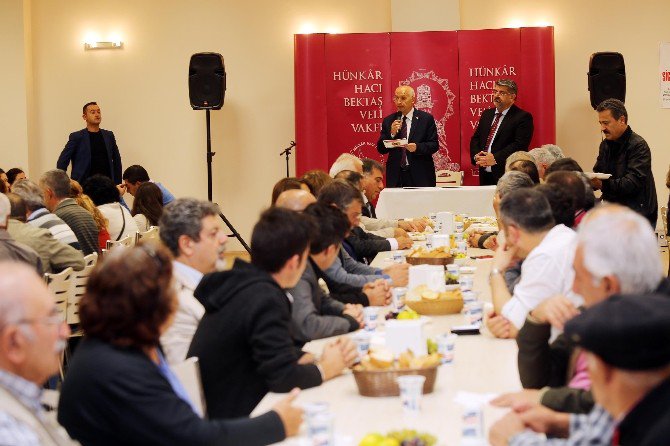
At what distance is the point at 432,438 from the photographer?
7.92 ft

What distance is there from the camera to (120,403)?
238 centimetres

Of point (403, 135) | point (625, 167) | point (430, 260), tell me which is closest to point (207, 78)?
point (403, 135)

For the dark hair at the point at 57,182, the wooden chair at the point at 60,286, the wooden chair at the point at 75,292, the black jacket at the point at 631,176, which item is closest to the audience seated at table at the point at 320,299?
the wooden chair at the point at 60,286

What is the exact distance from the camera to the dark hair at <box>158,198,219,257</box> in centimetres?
394

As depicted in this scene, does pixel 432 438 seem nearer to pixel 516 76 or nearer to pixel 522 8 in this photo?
pixel 516 76

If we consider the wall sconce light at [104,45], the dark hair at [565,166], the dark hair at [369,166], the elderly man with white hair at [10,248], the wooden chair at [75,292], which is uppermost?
the wall sconce light at [104,45]

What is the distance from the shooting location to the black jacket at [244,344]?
10.2 feet

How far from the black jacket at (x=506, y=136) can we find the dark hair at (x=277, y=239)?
749cm

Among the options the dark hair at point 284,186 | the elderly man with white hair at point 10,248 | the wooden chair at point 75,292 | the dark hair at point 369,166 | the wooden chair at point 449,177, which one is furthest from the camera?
the wooden chair at point 449,177

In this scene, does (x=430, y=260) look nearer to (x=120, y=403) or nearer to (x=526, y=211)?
(x=526, y=211)

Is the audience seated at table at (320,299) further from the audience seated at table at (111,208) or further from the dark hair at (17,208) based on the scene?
the audience seated at table at (111,208)

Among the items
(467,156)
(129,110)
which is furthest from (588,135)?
(129,110)

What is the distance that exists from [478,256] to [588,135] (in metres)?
6.79

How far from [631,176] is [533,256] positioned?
4418mm
